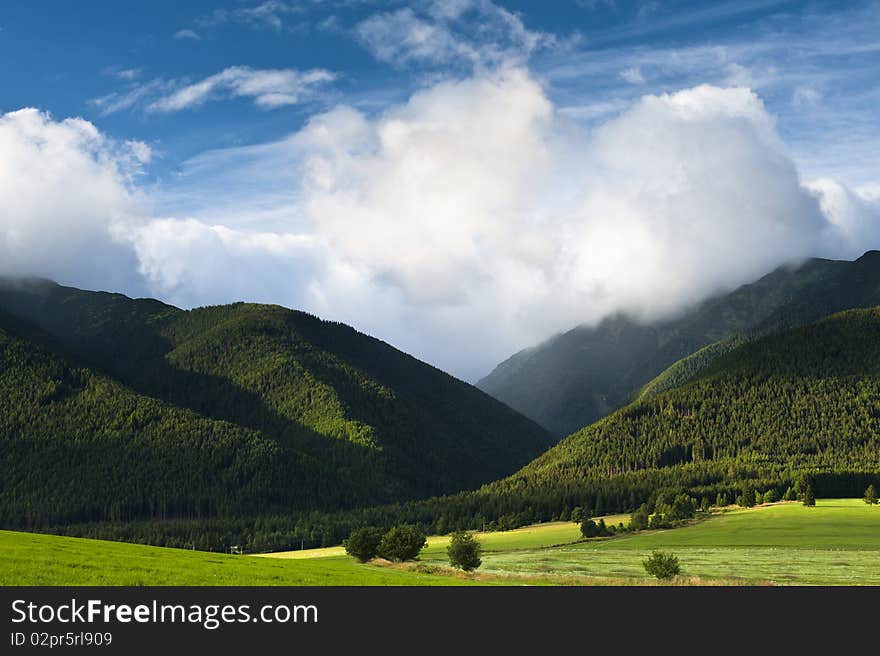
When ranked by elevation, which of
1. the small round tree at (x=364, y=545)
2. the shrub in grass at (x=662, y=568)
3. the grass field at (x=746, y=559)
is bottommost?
the grass field at (x=746, y=559)

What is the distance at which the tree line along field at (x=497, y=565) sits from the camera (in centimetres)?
5347

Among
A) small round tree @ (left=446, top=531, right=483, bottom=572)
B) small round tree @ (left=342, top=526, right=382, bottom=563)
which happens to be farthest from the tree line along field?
small round tree @ (left=342, top=526, right=382, bottom=563)

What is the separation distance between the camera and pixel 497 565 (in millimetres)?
142375

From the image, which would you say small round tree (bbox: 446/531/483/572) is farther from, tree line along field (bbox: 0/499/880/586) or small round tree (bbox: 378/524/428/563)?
small round tree (bbox: 378/524/428/563)

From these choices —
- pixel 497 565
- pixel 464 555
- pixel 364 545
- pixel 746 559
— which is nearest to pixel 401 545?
pixel 364 545

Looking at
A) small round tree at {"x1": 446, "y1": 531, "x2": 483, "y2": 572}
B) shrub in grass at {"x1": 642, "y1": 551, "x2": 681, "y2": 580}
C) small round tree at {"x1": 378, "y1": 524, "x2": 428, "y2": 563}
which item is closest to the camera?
shrub in grass at {"x1": 642, "y1": 551, "x2": 681, "y2": 580}

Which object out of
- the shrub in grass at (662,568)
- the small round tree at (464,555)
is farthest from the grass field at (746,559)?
the small round tree at (464,555)

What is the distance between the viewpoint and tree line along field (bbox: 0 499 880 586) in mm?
53469

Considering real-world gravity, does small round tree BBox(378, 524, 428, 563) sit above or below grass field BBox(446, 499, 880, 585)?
above

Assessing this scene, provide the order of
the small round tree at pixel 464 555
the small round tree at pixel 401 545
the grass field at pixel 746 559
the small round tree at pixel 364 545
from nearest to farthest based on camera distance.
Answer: the grass field at pixel 746 559, the small round tree at pixel 464 555, the small round tree at pixel 401 545, the small round tree at pixel 364 545

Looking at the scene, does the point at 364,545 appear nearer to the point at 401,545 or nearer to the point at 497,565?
the point at 401,545

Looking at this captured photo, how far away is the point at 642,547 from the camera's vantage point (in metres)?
183

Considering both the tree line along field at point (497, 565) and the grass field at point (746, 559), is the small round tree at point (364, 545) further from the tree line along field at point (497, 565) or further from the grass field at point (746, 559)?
the tree line along field at point (497, 565)
